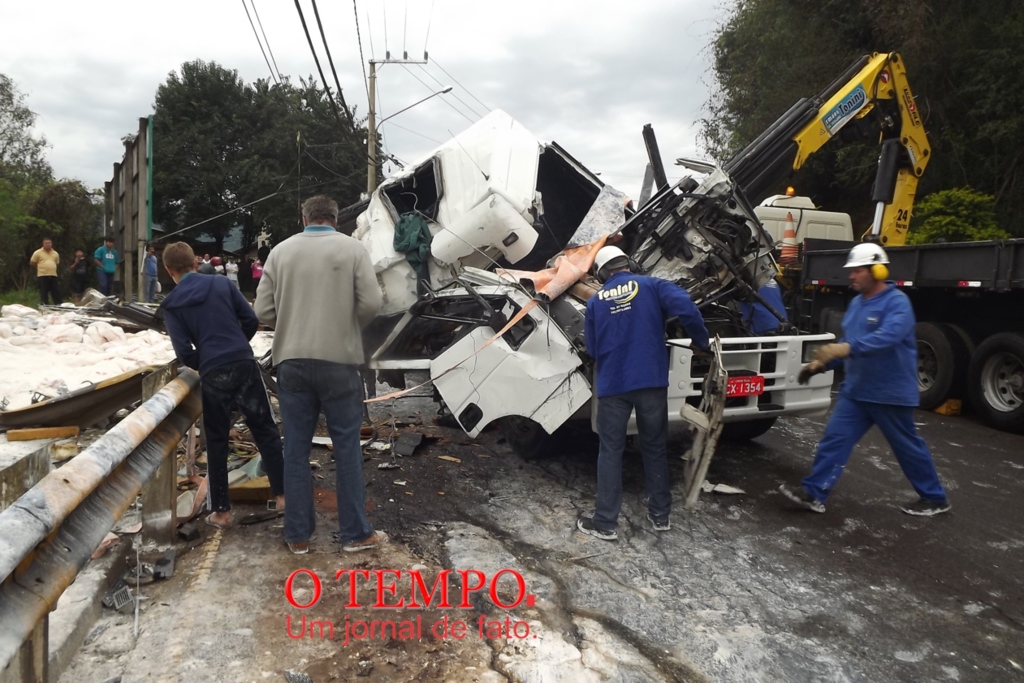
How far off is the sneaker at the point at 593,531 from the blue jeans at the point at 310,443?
1.20 meters

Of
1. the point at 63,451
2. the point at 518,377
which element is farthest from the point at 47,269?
the point at 518,377

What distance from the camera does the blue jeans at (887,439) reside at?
430 centimetres

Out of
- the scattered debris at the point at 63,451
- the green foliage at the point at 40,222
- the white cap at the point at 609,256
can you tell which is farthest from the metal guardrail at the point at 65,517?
the green foliage at the point at 40,222

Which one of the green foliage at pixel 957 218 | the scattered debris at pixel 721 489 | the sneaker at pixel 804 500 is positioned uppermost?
the green foliage at pixel 957 218

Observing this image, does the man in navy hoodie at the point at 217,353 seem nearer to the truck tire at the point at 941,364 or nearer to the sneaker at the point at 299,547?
the sneaker at the point at 299,547

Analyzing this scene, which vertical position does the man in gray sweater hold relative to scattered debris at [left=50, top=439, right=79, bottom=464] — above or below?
above

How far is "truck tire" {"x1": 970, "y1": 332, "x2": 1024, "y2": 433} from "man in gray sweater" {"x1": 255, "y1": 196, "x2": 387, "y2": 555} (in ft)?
18.7

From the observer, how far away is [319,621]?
3020 mm

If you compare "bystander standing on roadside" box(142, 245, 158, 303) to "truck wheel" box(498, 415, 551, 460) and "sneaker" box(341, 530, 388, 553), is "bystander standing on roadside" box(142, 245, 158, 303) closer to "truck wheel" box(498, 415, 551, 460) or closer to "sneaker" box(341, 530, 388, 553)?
"truck wheel" box(498, 415, 551, 460)

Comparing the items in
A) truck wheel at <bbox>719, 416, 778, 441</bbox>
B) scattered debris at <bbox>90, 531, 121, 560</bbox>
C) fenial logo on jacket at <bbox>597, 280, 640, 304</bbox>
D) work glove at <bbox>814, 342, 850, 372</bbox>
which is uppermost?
fenial logo on jacket at <bbox>597, 280, 640, 304</bbox>

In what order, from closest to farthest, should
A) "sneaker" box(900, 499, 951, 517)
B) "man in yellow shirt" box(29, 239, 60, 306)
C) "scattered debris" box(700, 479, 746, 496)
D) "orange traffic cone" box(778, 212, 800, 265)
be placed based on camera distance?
"sneaker" box(900, 499, 951, 517)
"scattered debris" box(700, 479, 746, 496)
"orange traffic cone" box(778, 212, 800, 265)
"man in yellow shirt" box(29, 239, 60, 306)

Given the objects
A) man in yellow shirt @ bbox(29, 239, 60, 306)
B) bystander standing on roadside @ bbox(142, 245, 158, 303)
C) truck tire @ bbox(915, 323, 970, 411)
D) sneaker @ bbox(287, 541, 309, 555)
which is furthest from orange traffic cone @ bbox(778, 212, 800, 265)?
man in yellow shirt @ bbox(29, 239, 60, 306)

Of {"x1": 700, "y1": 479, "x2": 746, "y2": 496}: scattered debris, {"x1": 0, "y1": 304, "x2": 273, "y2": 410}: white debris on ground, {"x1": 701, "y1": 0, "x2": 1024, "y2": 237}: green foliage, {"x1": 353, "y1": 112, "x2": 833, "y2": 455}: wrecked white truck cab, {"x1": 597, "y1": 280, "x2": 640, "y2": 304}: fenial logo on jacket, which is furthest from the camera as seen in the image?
{"x1": 701, "y1": 0, "x2": 1024, "y2": 237}: green foliage

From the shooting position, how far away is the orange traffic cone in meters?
9.98
